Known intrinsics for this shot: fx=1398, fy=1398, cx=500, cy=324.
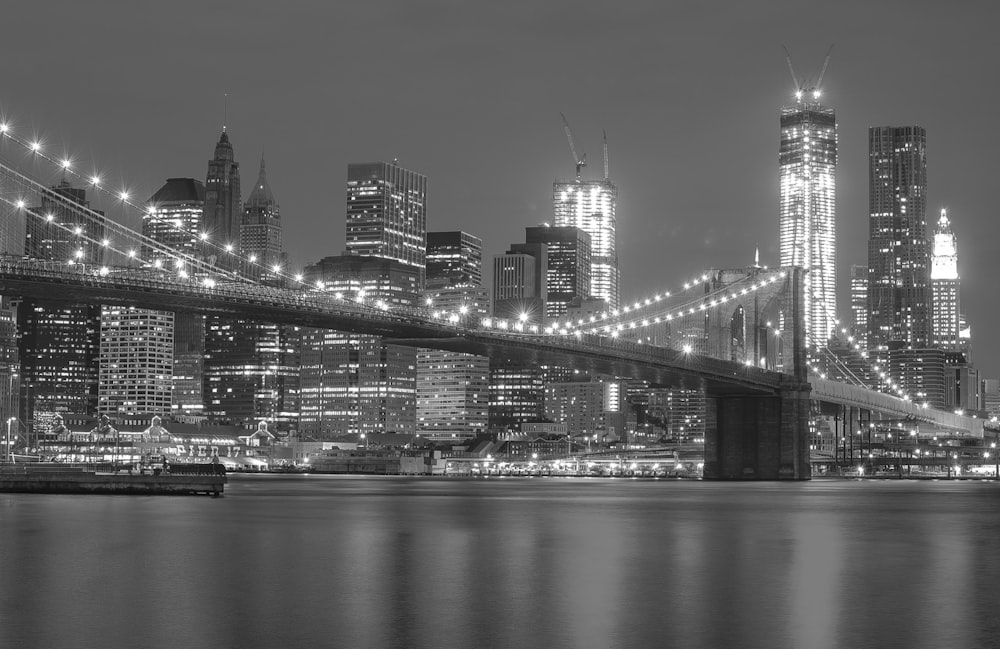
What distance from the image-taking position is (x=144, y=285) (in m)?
51.2

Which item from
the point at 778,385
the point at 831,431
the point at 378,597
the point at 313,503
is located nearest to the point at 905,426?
the point at 831,431

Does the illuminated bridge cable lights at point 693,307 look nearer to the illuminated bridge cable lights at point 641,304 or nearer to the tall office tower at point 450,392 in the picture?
the illuminated bridge cable lights at point 641,304

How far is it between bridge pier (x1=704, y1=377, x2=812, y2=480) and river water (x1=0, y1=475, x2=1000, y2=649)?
111ft

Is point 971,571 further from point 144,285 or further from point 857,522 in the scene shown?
point 144,285

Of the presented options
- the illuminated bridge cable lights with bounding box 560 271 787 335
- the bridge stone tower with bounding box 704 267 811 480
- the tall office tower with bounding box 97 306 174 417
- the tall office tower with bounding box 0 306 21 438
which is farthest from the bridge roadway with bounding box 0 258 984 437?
the tall office tower with bounding box 97 306 174 417

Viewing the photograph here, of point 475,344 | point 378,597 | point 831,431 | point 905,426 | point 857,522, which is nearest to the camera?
point 378,597

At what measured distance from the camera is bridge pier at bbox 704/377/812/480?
74312 millimetres

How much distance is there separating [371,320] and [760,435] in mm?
25516

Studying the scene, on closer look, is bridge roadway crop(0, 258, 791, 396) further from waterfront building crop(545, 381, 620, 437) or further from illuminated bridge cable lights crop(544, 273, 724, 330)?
waterfront building crop(545, 381, 620, 437)

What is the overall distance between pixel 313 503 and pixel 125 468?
113 feet

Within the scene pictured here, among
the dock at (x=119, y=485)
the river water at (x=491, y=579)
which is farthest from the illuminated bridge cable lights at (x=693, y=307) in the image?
the river water at (x=491, y=579)

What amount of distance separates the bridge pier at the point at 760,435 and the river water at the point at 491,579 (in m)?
34.0

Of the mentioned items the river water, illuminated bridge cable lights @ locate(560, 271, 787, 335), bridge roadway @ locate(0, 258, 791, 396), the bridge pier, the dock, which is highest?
illuminated bridge cable lights @ locate(560, 271, 787, 335)

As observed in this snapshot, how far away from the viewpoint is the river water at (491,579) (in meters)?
16.7
